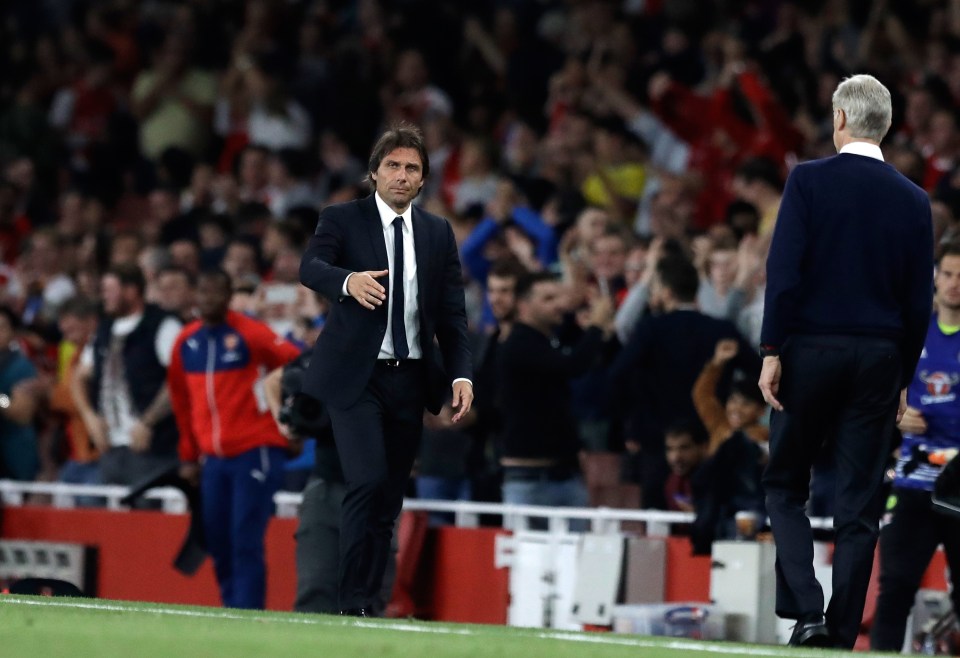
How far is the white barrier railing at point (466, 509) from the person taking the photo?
11.3m

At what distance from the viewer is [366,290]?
823 cm

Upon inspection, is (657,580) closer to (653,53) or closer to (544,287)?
(544,287)

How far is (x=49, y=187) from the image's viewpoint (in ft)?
69.1

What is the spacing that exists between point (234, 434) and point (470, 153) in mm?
5019

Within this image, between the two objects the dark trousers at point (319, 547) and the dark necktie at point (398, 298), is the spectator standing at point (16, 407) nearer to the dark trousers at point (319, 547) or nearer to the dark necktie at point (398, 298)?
the dark trousers at point (319, 547)

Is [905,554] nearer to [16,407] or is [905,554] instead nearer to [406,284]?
[406,284]

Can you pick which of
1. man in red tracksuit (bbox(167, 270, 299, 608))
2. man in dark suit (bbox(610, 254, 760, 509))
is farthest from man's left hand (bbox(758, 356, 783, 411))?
man in red tracksuit (bbox(167, 270, 299, 608))

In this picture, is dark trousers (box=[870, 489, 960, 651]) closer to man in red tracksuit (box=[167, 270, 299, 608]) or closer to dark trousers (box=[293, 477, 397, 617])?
dark trousers (box=[293, 477, 397, 617])

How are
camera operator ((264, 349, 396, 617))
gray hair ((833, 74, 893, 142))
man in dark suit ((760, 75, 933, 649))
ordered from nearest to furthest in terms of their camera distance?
man in dark suit ((760, 75, 933, 649)), gray hair ((833, 74, 893, 142)), camera operator ((264, 349, 396, 617))

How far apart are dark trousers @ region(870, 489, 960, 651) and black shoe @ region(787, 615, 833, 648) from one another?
168cm

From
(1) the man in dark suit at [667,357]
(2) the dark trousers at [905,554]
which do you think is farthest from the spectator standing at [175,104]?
(2) the dark trousers at [905,554]

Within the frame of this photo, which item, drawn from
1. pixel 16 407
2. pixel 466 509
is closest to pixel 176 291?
pixel 16 407

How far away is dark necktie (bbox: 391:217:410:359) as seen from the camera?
8.70 m

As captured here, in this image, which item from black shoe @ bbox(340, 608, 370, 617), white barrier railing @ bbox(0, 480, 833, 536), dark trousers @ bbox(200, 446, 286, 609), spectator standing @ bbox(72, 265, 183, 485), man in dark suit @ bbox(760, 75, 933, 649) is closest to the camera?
man in dark suit @ bbox(760, 75, 933, 649)
